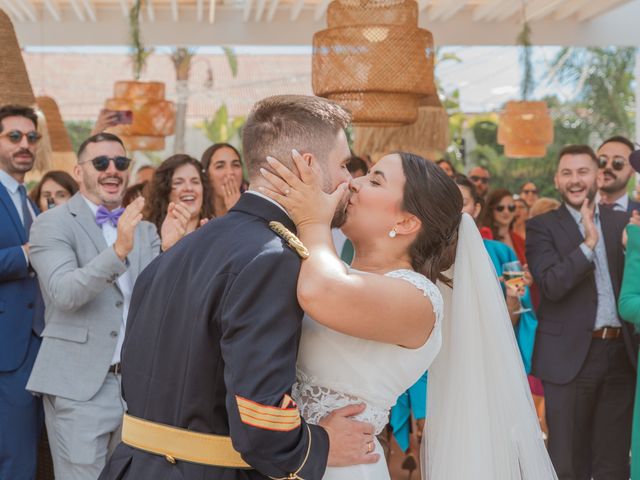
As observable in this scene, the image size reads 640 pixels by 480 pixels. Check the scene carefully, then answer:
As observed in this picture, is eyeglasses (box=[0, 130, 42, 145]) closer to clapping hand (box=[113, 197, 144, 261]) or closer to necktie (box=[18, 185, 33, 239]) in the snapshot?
necktie (box=[18, 185, 33, 239])

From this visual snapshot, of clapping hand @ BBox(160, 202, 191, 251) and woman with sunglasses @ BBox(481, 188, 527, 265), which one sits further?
woman with sunglasses @ BBox(481, 188, 527, 265)

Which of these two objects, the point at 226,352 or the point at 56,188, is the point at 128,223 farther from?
the point at 56,188

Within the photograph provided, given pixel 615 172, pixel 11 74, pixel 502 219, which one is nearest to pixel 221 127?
pixel 502 219

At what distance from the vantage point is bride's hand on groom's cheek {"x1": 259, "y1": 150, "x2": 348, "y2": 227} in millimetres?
2432

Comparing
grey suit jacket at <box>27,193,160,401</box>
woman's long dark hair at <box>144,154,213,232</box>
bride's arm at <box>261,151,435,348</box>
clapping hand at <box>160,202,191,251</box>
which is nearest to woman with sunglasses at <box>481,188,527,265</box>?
woman's long dark hair at <box>144,154,213,232</box>

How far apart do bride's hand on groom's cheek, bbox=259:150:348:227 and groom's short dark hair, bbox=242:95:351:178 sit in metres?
0.03

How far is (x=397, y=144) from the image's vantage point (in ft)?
29.2

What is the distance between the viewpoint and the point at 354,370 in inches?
104

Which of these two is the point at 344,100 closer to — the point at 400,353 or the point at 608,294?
the point at 608,294

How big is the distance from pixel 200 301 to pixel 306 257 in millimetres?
289

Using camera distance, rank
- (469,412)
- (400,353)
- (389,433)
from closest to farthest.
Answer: (400,353)
(469,412)
(389,433)

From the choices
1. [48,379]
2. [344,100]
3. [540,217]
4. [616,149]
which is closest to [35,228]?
[48,379]

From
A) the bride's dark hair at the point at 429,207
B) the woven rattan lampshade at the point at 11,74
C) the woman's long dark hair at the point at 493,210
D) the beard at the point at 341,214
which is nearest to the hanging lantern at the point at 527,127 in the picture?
the woman's long dark hair at the point at 493,210

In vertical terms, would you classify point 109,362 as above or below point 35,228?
below
